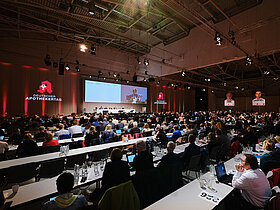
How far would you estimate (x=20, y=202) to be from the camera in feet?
5.96

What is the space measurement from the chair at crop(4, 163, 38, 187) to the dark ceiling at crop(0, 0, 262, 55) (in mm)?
5815

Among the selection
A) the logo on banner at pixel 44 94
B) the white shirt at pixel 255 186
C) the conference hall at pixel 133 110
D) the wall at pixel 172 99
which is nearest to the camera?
the white shirt at pixel 255 186

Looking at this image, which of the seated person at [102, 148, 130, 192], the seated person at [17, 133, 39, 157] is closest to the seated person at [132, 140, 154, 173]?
the seated person at [102, 148, 130, 192]

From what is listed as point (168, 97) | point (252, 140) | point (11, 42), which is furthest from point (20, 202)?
point (168, 97)

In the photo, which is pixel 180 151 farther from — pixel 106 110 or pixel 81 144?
pixel 106 110

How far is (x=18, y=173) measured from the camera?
2.74 meters

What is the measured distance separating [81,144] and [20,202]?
10.7ft

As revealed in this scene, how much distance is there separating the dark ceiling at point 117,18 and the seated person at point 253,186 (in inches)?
251

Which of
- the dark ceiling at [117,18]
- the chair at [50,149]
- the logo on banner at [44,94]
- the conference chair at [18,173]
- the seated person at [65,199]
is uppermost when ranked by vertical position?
the dark ceiling at [117,18]

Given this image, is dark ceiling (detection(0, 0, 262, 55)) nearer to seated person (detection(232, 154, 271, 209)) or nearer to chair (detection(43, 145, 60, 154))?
chair (detection(43, 145, 60, 154))

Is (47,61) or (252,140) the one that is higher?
(47,61)

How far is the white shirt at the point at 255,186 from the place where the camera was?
2.04 m

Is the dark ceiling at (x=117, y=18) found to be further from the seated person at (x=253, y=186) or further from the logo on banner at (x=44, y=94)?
the seated person at (x=253, y=186)

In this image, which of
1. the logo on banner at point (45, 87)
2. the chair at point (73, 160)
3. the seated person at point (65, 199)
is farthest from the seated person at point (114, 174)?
Result: the logo on banner at point (45, 87)
